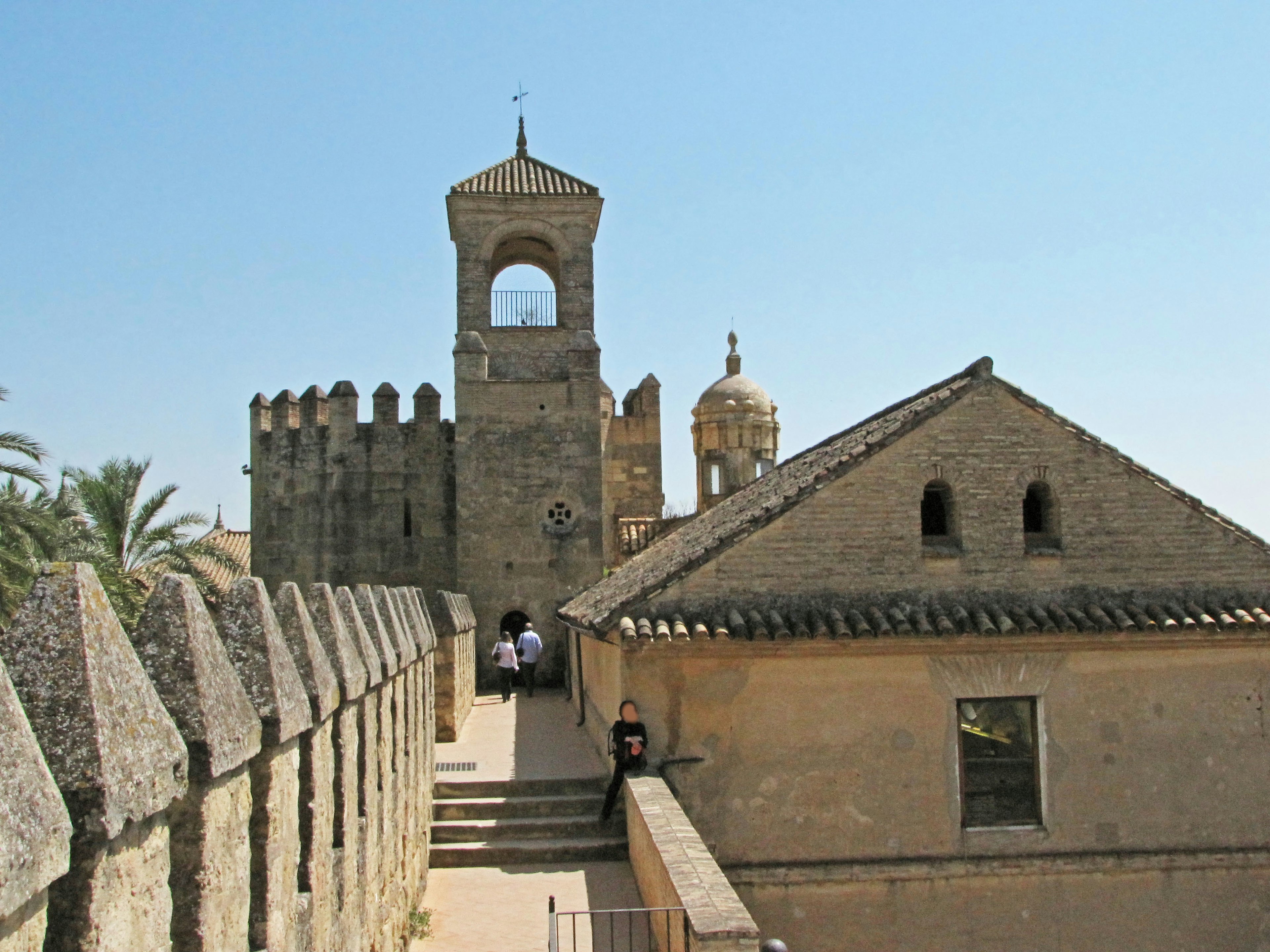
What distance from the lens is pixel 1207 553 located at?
13180 millimetres

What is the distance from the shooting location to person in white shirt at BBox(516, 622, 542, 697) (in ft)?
80.1

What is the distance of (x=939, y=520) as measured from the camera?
13.3 meters

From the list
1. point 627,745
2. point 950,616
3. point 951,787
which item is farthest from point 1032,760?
point 627,745

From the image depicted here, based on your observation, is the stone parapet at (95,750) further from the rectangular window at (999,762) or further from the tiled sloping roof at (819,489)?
the rectangular window at (999,762)

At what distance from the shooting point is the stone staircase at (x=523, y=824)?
Result: 11.6m

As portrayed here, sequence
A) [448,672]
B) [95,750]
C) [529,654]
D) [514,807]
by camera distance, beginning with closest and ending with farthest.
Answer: [95,750] → [514,807] → [448,672] → [529,654]

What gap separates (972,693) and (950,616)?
0.85 m

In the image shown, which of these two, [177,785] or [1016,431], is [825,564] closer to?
[1016,431]

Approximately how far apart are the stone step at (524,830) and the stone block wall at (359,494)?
53.4ft

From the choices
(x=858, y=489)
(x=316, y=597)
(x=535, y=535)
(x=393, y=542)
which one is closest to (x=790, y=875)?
(x=858, y=489)

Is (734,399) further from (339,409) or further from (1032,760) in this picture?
(1032,760)

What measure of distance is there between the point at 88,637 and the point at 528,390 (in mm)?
24434

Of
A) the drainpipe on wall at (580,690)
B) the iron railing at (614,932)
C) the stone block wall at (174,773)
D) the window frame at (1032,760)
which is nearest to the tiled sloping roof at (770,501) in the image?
the drainpipe on wall at (580,690)

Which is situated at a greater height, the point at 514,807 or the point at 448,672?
the point at 448,672
